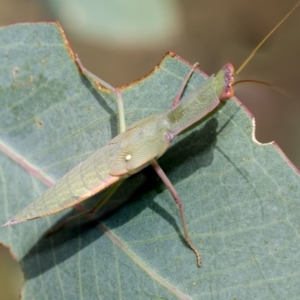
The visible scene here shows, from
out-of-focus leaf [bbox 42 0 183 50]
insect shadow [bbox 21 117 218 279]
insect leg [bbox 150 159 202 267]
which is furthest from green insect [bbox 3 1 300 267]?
out-of-focus leaf [bbox 42 0 183 50]

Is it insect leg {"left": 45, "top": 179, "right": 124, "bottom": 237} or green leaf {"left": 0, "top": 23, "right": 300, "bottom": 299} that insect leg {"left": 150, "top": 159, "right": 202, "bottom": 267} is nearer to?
green leaf {"left": 0, "top": 23, "right": 300, "bottom": 299}

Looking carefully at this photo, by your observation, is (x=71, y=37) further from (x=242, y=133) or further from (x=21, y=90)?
(x=242, y=133)

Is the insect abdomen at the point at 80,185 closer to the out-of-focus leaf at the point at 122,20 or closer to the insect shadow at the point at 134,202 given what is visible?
the insect shadow at the point at 134,202

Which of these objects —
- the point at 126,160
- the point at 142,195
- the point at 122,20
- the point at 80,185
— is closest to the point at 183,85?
the point at 126,160

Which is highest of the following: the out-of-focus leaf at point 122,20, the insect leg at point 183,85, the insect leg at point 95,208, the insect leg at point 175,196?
the out-of-focus leaf at point 122,20

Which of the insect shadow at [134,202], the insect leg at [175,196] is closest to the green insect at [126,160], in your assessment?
the insect leg at [175,196]

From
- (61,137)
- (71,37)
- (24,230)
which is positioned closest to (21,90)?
(61,137)

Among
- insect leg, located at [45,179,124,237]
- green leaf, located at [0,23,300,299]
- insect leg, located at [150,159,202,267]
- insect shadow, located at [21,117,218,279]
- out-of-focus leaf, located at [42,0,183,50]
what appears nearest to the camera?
green leaf, located at [0,23,300,299]
